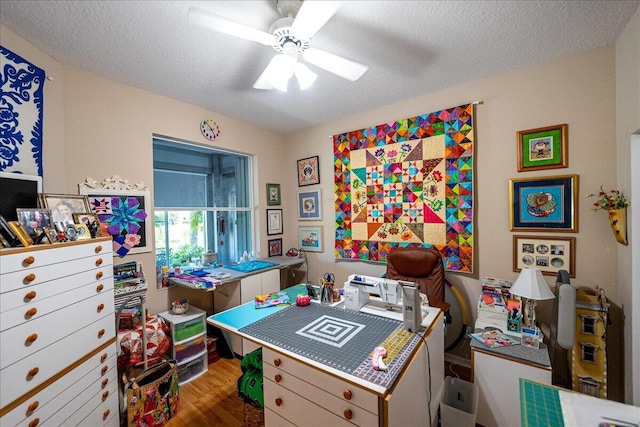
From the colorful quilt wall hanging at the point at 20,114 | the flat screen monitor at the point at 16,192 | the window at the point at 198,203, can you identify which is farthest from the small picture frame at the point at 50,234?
the window at the point at 198,203

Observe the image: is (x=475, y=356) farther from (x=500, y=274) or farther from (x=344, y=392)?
(x=344, y=392)

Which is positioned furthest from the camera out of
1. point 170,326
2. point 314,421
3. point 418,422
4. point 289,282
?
point 289,282

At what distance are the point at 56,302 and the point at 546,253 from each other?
336 centimetres

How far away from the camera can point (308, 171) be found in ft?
11.5

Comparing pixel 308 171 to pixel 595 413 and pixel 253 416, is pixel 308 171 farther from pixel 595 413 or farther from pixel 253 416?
pixel 595 413

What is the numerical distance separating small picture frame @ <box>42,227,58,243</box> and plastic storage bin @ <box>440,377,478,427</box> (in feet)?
8.35

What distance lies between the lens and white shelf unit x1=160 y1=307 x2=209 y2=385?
7.43ft

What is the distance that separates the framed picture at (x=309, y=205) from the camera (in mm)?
3422

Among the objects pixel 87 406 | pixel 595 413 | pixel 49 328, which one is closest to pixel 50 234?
pixel 49 328

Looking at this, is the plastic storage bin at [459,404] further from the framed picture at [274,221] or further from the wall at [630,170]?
the framed picture at [274,221]

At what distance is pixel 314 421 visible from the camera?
1.17 m

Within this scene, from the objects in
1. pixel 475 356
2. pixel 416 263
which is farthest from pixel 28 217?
pixel 475 356

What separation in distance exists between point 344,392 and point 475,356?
1.18m

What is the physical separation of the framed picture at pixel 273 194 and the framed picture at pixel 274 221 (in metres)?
0.11
